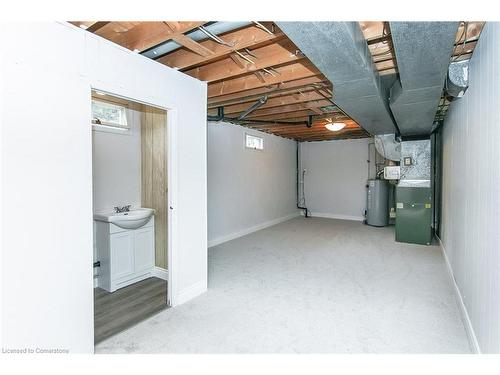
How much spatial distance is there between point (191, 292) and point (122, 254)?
93cm

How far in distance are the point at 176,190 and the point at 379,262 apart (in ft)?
9.77

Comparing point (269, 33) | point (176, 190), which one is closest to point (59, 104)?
point (176, 190)

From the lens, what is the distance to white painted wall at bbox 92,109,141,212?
2960 millimetres

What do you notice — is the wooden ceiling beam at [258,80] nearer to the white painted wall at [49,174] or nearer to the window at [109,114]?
the window at [109,114]

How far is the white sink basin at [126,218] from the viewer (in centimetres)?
275

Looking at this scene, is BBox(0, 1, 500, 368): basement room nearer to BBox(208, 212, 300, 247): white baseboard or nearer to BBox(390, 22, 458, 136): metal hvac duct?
BBox(390, 22, 458, 136): metal hvac duct

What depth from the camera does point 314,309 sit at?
2.42 m

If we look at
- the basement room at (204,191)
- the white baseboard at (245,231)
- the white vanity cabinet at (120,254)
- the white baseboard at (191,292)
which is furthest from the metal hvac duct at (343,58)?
the white baseboard at (245,231)

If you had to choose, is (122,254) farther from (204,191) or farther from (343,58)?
Answer: (343,58)

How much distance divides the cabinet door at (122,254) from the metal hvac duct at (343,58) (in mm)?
2567

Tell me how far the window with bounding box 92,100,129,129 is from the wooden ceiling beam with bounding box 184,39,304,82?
1.02 meters

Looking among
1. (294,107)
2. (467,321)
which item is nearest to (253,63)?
(294,107)

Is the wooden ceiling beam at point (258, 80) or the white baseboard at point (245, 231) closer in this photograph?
the wooden ceiling beam at point (258, 80)
